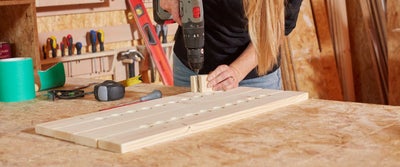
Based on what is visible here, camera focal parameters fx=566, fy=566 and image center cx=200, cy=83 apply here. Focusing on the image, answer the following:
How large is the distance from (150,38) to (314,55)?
1125mm

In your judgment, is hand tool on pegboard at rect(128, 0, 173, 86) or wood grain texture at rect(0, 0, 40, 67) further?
hand tool on pegboard at rect(128, 0, 173, 86)

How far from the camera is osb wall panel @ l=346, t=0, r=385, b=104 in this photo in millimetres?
3908

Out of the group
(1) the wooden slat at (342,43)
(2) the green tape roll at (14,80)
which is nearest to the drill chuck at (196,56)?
(2) the green tape roll at (14,80)

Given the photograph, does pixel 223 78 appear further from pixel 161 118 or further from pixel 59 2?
pixel 59 2

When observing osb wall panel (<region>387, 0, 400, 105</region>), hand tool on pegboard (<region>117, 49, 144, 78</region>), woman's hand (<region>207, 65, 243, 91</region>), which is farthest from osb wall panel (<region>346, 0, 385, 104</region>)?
woman's hand (<region>207, 65, 243, 91</region>)

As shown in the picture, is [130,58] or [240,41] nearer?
[240,41]

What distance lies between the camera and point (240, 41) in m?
2.19

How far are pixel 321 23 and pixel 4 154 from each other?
9.39 feet

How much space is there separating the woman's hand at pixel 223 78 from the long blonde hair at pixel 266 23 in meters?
0.15

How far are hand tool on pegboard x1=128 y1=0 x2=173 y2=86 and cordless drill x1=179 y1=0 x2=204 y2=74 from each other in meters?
1.57

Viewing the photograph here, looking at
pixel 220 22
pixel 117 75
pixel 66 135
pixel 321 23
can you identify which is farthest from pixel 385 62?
pixel 66 135

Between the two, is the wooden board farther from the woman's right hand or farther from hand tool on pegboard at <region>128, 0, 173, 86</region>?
hand tool on pegboard at <region>128, 0, 173, 86</region>

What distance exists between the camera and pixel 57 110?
1.70 meters

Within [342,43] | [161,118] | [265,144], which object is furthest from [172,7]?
[342,43]
